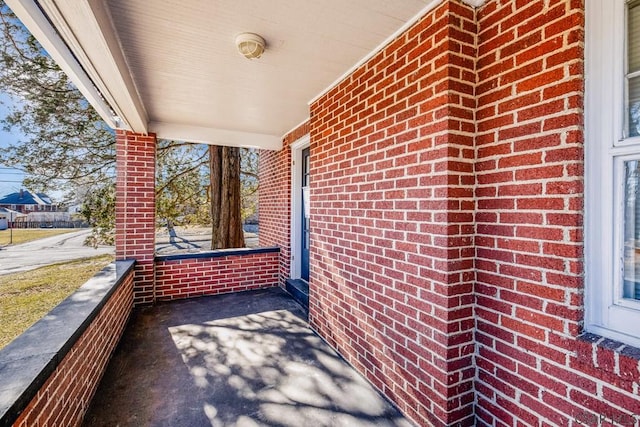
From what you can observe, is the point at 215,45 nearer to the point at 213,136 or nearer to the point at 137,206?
the point at 213,136

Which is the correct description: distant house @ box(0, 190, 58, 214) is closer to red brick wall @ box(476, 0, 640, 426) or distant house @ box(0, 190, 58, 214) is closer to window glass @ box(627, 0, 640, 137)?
red brick wall @ box(476, 0, 640, 426)

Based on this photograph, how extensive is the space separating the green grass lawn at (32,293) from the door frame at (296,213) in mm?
2762

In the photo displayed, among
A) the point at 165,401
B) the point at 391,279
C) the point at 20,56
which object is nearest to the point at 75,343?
the point at 165,401

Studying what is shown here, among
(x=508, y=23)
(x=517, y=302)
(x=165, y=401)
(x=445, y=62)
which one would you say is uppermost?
(x=508, y=23)

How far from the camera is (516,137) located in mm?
1548

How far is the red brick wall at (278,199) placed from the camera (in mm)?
4875

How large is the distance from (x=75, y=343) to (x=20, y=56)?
11.9 ft

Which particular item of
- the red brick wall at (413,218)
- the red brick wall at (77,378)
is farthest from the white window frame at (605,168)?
the red brick wall at (77,378)

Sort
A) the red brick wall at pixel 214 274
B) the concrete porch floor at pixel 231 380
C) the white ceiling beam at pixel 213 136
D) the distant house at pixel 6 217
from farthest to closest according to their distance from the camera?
the red brick wall at pixel 214 274 < the white ceiling beam at pixel 213 136 < the distant house at pixel 6 217 < the concrete porch floor at pixel 231 380

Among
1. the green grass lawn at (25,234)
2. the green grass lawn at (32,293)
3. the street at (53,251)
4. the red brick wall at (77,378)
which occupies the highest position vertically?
the green grass lawn at (25,234)

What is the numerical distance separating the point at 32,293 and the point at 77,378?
5.94 ft

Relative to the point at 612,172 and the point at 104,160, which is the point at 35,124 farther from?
the point at 612,172

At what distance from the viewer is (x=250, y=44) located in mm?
2084

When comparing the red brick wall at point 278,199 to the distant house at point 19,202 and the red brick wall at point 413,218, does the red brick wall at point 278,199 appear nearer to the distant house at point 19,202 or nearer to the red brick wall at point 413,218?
the red brick wall at point 413,218
